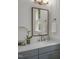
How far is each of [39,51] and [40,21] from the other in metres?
1.10

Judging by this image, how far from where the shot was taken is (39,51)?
266cm

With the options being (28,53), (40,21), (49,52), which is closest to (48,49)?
(49,52)

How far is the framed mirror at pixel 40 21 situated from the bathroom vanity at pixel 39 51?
1.96 ft

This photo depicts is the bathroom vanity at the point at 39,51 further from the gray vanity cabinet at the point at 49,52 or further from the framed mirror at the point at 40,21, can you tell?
the framed mirror at the point at 40,21

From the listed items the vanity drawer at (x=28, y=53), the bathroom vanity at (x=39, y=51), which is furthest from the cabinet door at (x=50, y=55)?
the vanity drawer at (x=28, y=53)

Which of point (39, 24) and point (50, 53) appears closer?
point (50, 53)

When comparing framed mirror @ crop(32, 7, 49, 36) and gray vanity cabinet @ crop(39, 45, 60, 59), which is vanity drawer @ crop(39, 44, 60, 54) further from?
framed mirror @ crop(32, 7, 49, 36)

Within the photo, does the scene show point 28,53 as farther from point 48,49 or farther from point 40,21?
point 40,21
